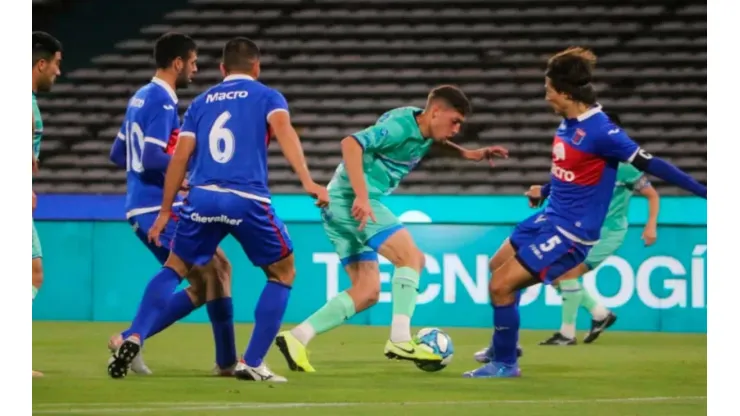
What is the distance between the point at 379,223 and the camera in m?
7.11

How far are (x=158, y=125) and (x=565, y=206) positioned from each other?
6.31 feet

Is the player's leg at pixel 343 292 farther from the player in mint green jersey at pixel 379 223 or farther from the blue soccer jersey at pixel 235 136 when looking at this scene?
the blue soccer jersey at pixel 235 136

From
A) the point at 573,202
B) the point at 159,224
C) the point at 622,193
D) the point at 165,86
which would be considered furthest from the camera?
the point at 622,193

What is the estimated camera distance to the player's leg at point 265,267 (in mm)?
6348

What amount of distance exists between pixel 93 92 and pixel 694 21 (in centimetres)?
548

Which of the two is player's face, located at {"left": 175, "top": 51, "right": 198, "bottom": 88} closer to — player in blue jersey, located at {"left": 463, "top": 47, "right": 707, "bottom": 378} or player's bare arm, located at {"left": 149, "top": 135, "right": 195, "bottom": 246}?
player's bare arm, located at {"left": 149, "top": 135, "right": 195, "bottom": 246}

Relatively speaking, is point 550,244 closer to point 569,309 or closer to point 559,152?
point 559,152

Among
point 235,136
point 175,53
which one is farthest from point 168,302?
point 175,53

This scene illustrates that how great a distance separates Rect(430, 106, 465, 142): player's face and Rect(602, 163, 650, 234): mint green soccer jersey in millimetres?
2140

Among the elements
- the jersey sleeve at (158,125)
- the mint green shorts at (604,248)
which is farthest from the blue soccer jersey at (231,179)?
the mint green shorts at (604,248)

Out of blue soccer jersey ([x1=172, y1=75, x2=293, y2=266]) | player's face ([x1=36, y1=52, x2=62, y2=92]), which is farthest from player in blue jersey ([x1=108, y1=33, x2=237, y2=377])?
player's face ([x1=36, y1=52, x2=62, y2=92])

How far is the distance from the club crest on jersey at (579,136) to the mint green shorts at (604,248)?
2452 mm

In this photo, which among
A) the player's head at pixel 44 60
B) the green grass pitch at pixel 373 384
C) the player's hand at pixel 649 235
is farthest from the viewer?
the player's hand at pixel 649 235

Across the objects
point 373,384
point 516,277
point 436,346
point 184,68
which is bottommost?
point 373,384
